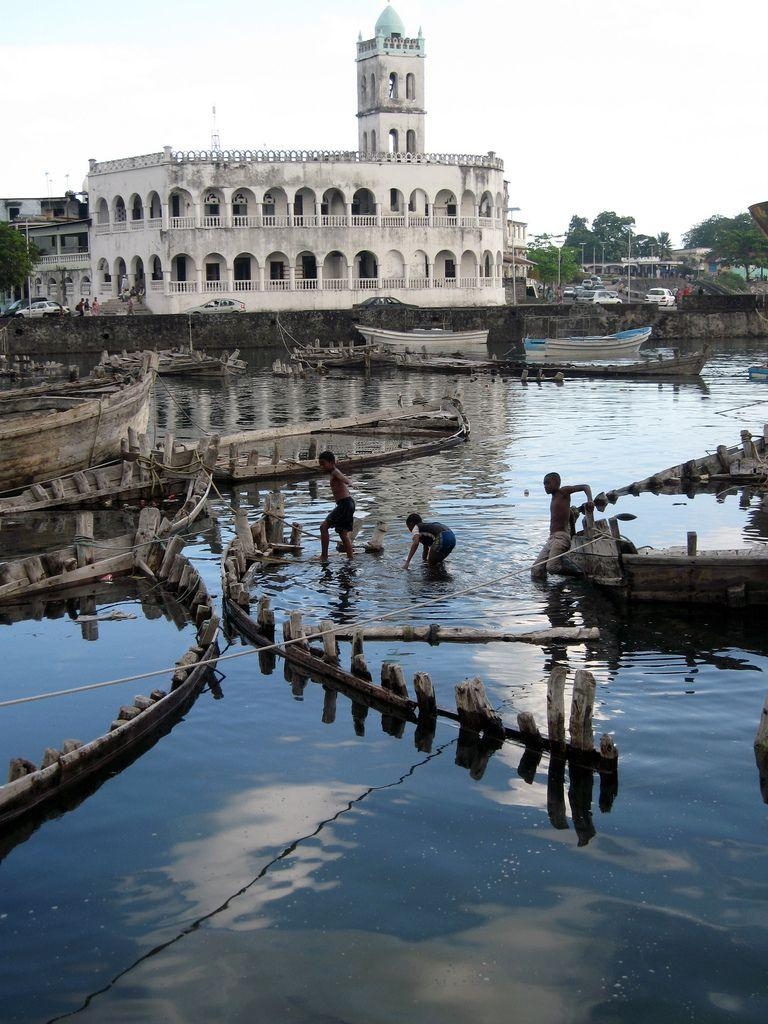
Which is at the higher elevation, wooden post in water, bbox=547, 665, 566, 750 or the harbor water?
wooden post in water, bbox=547, 665, 566, 750

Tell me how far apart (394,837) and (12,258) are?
59.7 meters

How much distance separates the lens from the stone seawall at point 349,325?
2370 inches

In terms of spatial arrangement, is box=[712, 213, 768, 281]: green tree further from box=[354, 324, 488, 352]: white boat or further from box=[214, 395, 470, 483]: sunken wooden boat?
box=[214, 395, 470, 483]: sunken wooden boat

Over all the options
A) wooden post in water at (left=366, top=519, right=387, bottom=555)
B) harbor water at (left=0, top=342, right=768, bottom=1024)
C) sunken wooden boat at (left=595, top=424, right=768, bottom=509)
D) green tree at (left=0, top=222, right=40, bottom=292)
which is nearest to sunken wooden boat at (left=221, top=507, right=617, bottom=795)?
harbor water at (left=0, top=342, right=768, bottom=1024)

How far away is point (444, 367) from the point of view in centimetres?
5156

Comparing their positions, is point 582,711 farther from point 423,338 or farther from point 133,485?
point 423,338

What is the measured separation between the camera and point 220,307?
216 ft

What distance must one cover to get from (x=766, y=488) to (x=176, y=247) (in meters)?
51.4

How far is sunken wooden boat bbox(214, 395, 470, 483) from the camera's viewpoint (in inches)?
943

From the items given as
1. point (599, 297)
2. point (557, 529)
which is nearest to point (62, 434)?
point (557, 529)

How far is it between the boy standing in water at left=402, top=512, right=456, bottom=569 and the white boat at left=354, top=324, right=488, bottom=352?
45.1 meters

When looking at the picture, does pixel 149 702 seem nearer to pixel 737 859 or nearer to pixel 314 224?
pixel 737 859

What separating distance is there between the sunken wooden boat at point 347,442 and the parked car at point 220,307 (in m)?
34.7

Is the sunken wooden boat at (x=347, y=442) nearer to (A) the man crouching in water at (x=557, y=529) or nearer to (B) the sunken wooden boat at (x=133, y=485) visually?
(B) the sunken wooden boat at (x=133, y=485)
